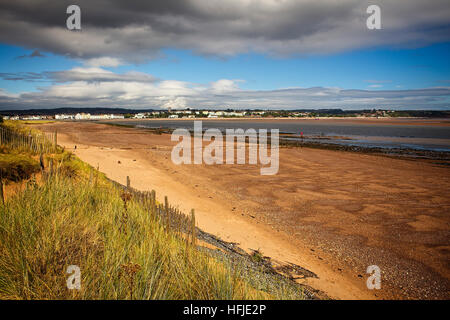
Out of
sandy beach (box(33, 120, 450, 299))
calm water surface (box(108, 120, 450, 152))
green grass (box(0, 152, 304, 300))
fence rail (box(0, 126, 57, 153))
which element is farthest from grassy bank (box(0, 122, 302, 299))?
calm water surface (box(108, 120, 450, 152))

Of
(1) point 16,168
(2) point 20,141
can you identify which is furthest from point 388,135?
(1) point 16,168

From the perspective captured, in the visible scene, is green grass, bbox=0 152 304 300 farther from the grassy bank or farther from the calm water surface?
the calm water surface

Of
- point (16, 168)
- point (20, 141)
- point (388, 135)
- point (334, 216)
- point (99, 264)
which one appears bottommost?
point (334, 216)

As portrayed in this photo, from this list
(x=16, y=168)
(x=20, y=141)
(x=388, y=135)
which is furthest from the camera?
(x=388, y=135)

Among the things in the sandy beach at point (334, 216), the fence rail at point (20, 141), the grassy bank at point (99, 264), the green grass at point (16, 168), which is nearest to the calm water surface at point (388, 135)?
the sandy beach at point (334, 216)

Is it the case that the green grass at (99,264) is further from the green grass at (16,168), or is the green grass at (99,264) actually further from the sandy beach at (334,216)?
the green grass at (16,168)

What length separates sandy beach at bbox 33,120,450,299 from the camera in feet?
19.7

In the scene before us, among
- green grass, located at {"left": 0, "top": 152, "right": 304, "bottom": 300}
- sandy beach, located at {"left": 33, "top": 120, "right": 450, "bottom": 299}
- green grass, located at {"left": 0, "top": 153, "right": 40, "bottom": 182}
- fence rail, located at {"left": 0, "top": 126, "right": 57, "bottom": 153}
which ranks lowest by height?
sandy beach, located at {"left": 33, "top": 120, "right": 450, "bottom": 299}

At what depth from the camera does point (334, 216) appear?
31.3 ft

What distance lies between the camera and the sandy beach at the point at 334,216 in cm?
600

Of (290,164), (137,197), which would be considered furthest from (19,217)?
(290,164)

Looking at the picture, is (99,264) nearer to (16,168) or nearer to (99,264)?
(99,264)
